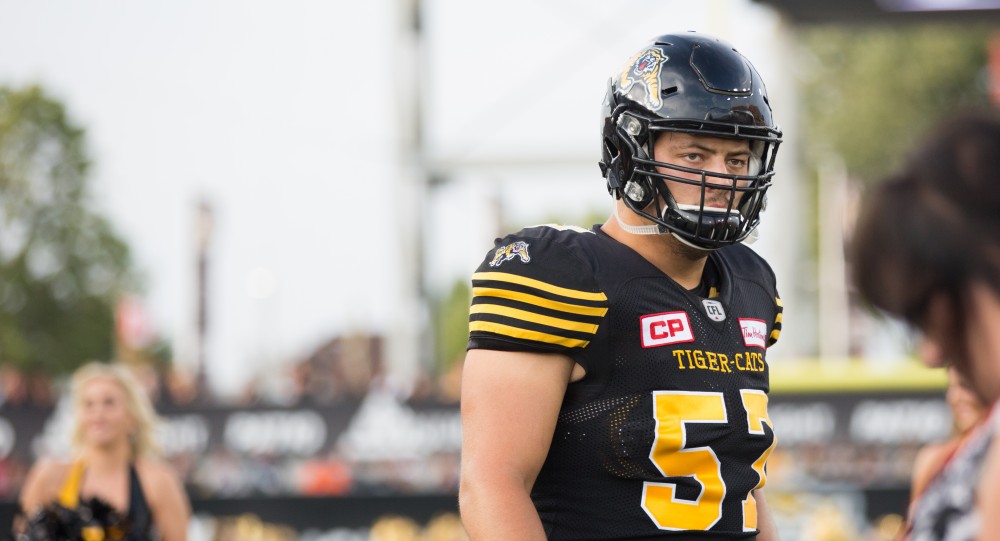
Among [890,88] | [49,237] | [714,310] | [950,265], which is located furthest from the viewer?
[890,88]

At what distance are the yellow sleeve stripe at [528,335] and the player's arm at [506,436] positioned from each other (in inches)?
1.5

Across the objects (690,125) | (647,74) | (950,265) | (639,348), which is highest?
(647,74)

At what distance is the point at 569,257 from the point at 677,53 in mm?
531

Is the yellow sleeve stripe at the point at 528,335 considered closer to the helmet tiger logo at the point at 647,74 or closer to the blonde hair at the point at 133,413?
the helmet tiger logo at the point at 647,74

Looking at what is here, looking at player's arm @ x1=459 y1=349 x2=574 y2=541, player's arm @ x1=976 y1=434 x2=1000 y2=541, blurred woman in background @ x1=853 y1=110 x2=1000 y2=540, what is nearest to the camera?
→ player's arm @ x1=976 y1=434 x2=1000 y2=541

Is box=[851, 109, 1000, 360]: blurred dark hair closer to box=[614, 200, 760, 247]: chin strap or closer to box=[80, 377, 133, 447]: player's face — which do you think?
box=[614, 200, 760, 247]: chin strap

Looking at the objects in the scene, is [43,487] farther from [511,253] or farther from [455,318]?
[455,318]

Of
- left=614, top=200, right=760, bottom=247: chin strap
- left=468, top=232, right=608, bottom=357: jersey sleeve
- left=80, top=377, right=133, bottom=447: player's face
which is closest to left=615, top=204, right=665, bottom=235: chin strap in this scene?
left=614, top=200, right=760, bottom=247: chin strap

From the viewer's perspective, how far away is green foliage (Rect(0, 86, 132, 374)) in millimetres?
28641

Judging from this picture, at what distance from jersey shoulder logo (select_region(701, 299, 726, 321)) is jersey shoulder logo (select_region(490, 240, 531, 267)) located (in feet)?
1.39

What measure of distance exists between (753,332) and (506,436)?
70cm

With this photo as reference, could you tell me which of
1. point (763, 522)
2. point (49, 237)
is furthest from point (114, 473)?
point (49, 237)

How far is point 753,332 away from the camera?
3039mm

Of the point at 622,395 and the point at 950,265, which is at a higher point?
the point at 950,265
